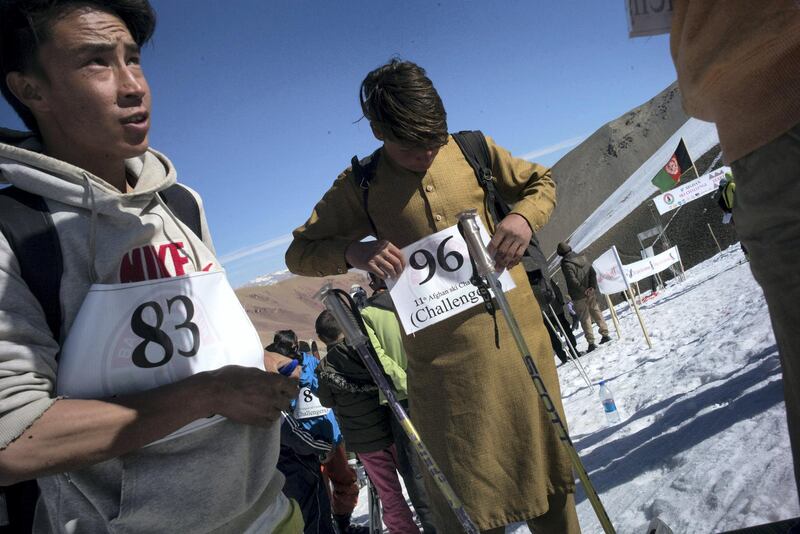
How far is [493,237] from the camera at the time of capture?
229 cm

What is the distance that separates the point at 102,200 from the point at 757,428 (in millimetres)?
2792

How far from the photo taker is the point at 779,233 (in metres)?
1.25

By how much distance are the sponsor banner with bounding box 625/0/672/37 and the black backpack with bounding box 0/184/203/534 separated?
1.41 meters

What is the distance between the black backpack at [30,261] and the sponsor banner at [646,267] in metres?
10.0

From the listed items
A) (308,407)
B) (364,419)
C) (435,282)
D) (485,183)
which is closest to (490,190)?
(485,183)

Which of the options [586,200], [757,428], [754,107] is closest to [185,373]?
[754,107]

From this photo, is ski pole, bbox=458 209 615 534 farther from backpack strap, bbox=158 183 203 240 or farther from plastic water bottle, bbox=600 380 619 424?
plastic water bottle, bbox=600 380 619 424

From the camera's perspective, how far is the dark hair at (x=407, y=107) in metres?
2.23

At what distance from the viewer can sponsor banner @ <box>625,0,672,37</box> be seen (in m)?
1.48

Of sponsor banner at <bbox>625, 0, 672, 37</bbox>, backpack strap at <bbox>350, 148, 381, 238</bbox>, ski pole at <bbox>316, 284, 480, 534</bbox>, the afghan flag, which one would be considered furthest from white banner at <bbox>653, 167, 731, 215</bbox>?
sponsor banner at <bbox>625, 0, 672, 37</bbox>

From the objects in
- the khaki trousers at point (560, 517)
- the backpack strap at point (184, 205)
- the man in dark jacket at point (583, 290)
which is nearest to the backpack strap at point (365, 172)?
the backpack strap at point (184, 205)

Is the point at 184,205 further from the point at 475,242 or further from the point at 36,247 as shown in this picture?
the point at 475,242

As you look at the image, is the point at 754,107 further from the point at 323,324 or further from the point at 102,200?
the point at 323,324

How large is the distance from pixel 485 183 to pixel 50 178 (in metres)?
1.66
